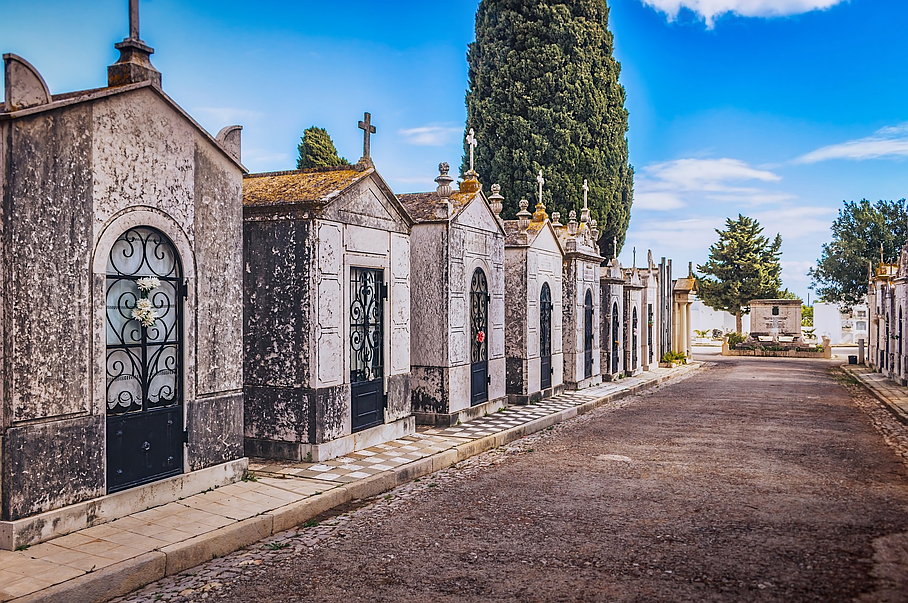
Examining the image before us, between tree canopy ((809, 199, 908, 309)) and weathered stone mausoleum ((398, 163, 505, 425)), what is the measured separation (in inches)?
1355

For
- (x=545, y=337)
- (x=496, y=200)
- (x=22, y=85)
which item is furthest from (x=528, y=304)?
(x=22, y=85)

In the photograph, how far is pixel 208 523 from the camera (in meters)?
6.01

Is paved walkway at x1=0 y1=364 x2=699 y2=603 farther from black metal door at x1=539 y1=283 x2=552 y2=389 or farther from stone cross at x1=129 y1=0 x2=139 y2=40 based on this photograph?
black metal door at x1=539 y1=283 x2=552 y2=389

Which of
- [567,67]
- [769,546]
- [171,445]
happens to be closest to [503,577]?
[769,546]

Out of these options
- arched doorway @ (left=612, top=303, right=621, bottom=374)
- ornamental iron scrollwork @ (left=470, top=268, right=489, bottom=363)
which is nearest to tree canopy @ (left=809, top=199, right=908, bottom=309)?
arched doorway @ (left=612, top=303, right=621, bottom=374)

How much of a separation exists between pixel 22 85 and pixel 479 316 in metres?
8.25

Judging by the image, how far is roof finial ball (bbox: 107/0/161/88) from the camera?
6555 mm

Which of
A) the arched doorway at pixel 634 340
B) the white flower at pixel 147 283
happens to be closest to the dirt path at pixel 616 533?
the white flower at pixel 147 283

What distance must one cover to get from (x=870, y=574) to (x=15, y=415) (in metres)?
6.18

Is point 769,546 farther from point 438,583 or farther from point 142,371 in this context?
point 142,371

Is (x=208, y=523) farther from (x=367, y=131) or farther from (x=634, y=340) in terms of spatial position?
(x=634, y=340)

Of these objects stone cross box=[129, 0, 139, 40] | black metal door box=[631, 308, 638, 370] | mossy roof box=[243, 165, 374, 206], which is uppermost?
stone cross box=[129, 0, 139, 40]

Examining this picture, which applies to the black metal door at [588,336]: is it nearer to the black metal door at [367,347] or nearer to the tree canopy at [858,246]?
the black metal door at [367,347]

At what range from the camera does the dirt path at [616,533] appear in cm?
497
